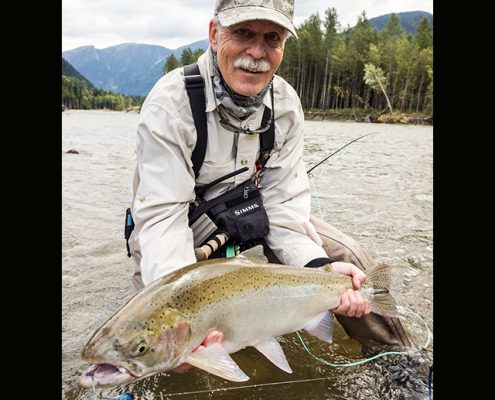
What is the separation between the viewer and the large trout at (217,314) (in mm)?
2000

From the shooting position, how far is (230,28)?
2750 millimetres

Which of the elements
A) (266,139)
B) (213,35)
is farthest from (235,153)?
(213,35)

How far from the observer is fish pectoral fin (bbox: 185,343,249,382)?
2062 millimetres

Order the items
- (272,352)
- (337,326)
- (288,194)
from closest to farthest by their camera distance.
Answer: (272,352) → (288,194) → (337,326)

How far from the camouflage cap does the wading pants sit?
154cm

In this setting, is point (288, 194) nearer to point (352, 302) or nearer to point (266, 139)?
point (266, 139)

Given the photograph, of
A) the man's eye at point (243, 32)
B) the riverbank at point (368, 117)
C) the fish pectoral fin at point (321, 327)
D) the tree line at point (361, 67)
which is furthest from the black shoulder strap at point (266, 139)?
the tree line at point (361, 67)

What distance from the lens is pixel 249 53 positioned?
2.78 metres

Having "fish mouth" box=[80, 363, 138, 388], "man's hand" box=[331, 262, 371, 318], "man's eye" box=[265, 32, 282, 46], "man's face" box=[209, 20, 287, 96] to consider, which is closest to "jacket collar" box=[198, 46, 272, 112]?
"man's face" box=[209, 20, 287, 96]

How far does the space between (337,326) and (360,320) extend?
511mm

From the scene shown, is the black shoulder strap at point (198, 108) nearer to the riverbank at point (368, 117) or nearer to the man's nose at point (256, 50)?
the man's nose at point (256, 50)
